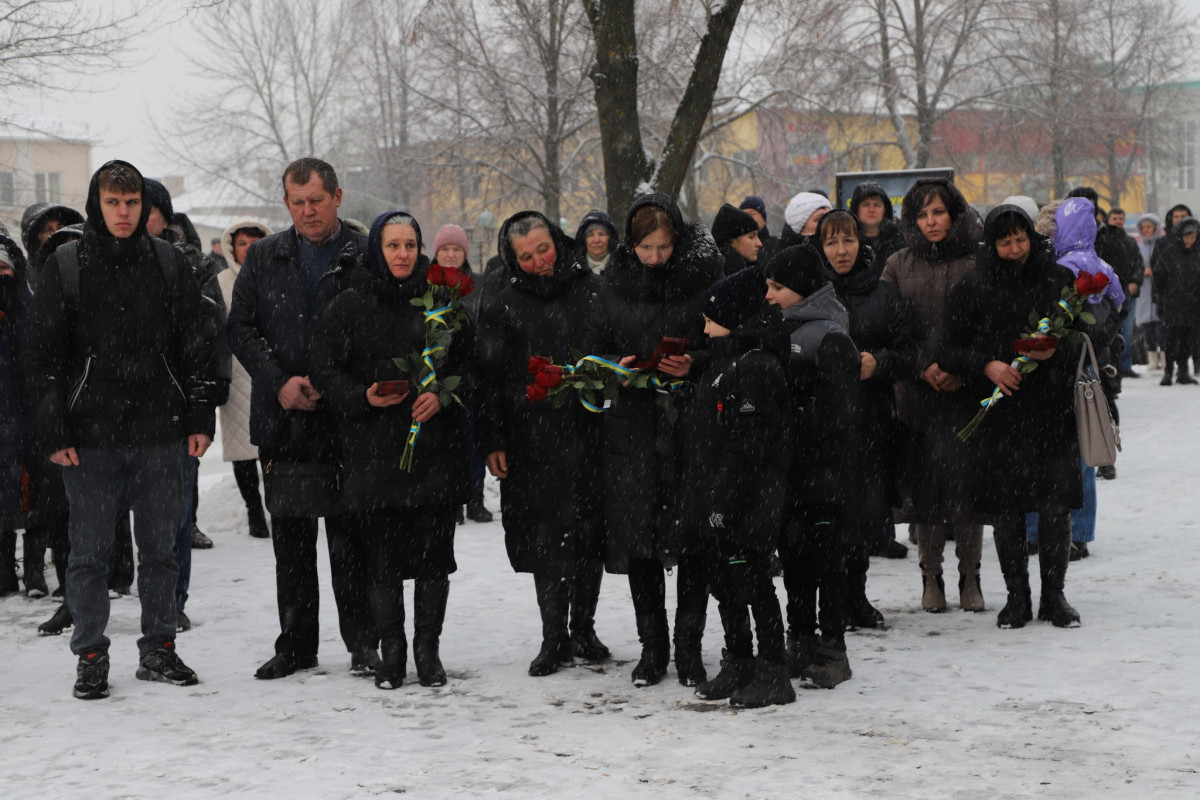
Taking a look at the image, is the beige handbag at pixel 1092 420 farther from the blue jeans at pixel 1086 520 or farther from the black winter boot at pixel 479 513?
the black winter boot at pixel 479 513

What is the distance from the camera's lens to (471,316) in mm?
6578

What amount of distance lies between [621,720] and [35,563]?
4.59 m

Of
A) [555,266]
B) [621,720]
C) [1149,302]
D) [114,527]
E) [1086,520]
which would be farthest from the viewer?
[1149,302]

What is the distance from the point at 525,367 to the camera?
20.8 feet

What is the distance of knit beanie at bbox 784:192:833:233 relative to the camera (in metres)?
8.54

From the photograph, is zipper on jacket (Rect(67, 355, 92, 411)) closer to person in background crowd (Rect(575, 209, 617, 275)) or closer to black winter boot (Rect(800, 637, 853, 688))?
person in background crowd (Rect(575, 209, 617, 275))

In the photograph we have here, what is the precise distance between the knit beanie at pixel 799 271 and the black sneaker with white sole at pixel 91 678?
326 cm

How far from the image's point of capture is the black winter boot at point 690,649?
605 centimetres

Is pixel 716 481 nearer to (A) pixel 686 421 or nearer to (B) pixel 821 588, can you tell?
(A) pixel 686 421

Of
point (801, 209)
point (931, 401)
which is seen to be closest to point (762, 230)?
point (801, 209)

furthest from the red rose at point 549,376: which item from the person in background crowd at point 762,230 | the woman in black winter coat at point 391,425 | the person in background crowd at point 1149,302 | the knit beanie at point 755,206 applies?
the person in background crowd at point 1149,302

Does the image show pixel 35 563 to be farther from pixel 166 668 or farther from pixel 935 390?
pixel 935 390

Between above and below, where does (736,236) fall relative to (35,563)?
above

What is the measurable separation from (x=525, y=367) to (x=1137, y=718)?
286 centimetres
